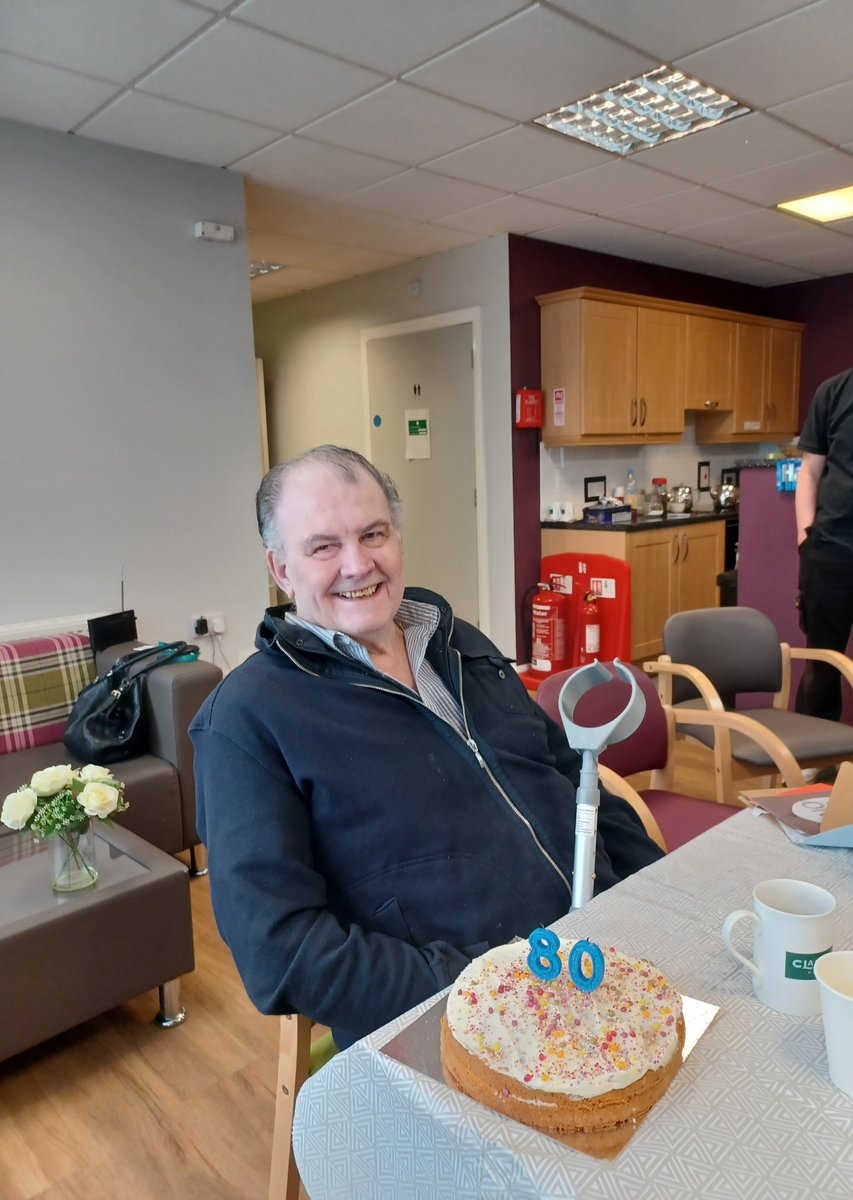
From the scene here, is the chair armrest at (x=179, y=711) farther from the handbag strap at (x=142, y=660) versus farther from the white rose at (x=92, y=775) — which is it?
the white rose at (x=92, y=775)

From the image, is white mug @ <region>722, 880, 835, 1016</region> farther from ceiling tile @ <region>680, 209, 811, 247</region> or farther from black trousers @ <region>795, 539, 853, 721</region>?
ceiling tile @ <region>680, 209, 811, 247</region>

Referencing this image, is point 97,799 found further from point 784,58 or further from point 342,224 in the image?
point 342,224

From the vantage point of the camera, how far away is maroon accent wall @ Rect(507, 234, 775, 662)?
16.0 ft

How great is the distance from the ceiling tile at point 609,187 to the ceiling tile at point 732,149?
0.09 metres

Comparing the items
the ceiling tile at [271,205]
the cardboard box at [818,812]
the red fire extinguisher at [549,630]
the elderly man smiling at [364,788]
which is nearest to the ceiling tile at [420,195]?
the ceiling tile at [271,205]

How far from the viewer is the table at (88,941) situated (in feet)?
5.87

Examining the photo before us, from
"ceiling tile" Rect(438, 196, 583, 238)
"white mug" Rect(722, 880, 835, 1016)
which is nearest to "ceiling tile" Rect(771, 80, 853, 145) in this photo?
"ceiling tile" Rect(438, 196, 583, 238)

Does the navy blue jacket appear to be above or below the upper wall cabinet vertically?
below

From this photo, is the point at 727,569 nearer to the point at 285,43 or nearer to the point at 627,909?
the point at 285,43

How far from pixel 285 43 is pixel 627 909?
2.59 meters

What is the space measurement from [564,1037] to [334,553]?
77 centimetres

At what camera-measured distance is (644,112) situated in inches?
126

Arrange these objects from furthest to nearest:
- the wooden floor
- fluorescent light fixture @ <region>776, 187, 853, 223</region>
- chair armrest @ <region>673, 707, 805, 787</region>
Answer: fluorescent light fixture @ <region>776, 187, 853, 223</region> → chair armrest @ <region>673, 707, 805, 787</region> → the wooden floor

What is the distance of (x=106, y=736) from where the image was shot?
2646 mm
